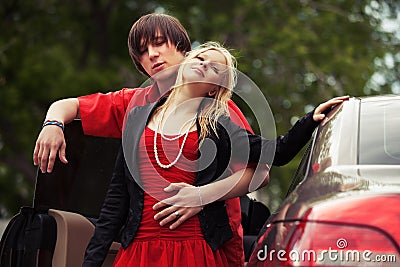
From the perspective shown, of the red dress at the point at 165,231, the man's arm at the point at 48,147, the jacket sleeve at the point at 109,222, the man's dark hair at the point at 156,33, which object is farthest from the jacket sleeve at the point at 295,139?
the man's arm at the point at 48,147

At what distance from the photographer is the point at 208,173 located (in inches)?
127

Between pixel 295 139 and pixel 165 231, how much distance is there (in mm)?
606

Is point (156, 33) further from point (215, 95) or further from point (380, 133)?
point (380, 133)

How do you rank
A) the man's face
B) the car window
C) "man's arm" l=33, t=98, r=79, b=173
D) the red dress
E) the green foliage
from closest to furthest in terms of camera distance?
1. the car window
2. the red dress
3. "man's arm" l=33, t=98, r=79, b=173
4. the man's face
5. the green foliage

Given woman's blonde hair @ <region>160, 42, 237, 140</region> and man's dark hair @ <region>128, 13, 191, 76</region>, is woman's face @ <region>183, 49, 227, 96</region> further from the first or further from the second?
man's dark hair @ <region>128, 13, 191, 76</region>

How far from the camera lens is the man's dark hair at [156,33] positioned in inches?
148

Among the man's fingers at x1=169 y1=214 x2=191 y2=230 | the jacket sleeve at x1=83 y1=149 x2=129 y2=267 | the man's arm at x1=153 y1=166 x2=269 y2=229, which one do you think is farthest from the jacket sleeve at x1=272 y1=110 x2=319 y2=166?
the jacket sleeve at x1=83 y1=149 x2=129 y2=267

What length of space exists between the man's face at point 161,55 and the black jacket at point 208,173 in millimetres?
427

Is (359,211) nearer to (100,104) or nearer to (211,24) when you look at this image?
(100,104)

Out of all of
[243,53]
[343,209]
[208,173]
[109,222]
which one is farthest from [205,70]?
[243,53]

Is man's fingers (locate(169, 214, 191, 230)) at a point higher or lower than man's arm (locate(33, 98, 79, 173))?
lower

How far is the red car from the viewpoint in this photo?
2197 mm

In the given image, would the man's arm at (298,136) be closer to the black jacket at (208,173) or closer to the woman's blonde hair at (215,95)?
the black jacket at (208,173)

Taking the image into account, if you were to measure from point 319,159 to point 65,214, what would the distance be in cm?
147
